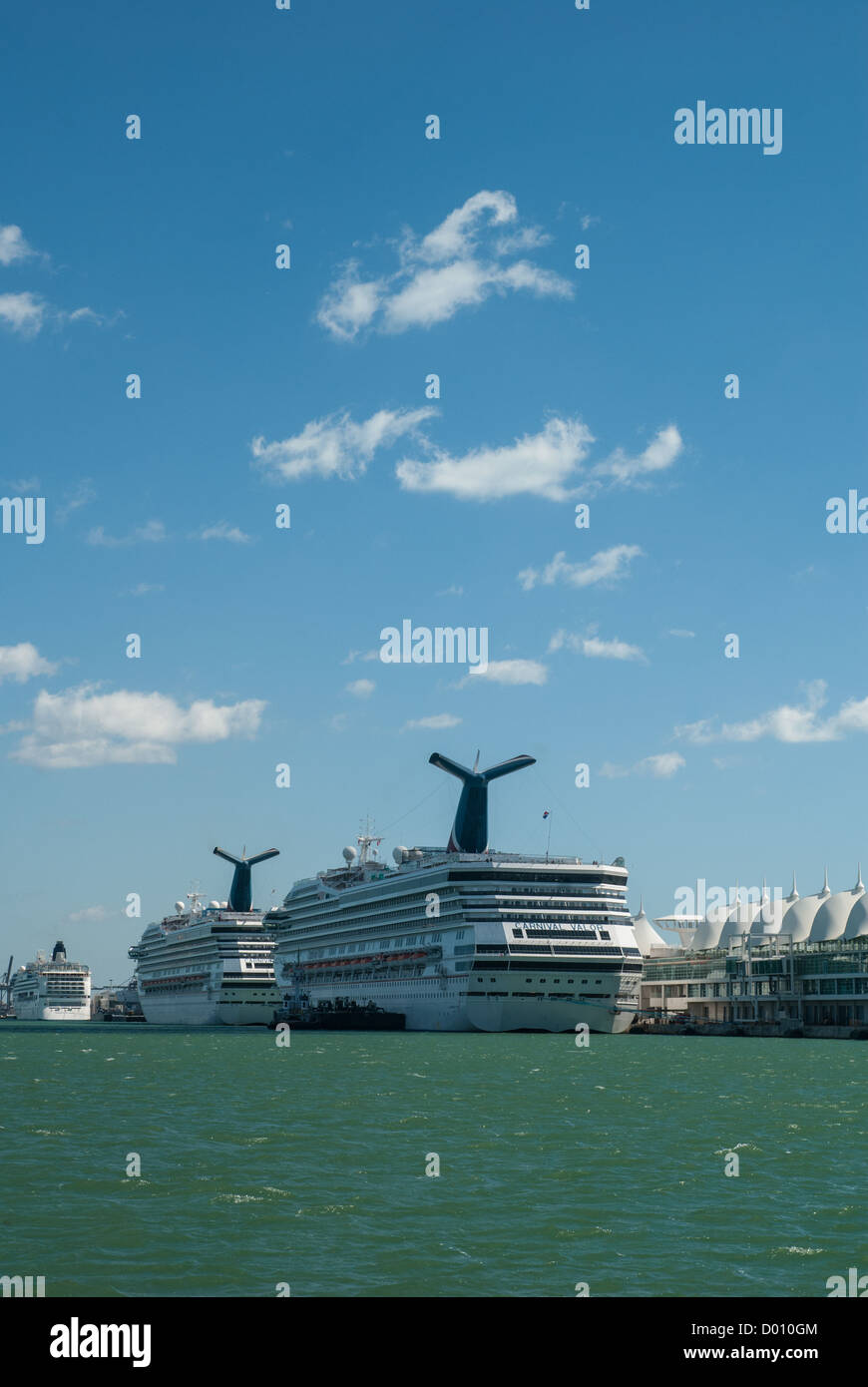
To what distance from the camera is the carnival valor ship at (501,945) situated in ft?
367

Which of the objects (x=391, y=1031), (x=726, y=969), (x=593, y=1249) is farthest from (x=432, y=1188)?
(x=726, y=969)

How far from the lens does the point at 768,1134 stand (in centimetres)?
4028

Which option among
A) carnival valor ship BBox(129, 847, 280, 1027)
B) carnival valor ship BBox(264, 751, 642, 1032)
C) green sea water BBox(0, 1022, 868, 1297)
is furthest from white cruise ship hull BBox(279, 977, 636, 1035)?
carnival valor ship BBox(129, 847, 280, 1027)

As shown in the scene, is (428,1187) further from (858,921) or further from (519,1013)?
(858,921)

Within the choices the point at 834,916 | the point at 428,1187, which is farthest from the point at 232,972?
the point at 428,1187

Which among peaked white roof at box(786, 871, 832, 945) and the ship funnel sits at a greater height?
the ship funnel

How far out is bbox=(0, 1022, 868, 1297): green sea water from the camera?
21.7 m

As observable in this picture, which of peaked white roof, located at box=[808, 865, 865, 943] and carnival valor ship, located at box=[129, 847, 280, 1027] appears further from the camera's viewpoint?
carnival valor ship, located at box=[129, 847, 280, 1027]

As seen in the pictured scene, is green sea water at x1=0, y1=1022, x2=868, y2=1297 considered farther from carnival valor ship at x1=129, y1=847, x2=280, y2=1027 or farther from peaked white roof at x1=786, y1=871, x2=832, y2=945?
carnival valor ship at x1=129, y1=847, x2=280, y2=1027

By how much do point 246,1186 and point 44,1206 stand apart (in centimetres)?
429

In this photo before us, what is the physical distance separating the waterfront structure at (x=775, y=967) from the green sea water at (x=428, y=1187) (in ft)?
298

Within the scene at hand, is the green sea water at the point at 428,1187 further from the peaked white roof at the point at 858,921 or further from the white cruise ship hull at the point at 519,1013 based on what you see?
Result: the peaked white roof at the point at 858,921

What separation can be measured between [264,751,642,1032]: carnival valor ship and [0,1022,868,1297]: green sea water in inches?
2060
